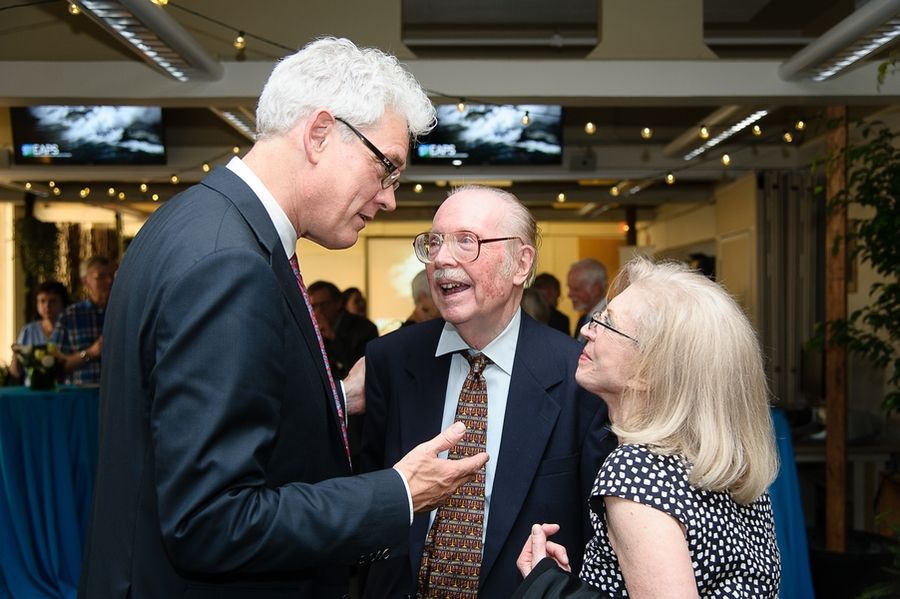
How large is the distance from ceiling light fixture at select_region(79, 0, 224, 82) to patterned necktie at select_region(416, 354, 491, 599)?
259 cm

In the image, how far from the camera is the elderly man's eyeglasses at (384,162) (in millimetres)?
1518

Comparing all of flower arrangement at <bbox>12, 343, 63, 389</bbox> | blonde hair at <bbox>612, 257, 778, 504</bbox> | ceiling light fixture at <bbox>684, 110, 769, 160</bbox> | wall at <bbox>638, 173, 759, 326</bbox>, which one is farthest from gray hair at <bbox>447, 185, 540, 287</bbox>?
wall at <bbox>638, 173, 759, 326</bbox>

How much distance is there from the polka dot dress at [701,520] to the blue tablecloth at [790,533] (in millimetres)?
3107

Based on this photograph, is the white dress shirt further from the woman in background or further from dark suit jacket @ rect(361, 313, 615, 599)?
the woman in background

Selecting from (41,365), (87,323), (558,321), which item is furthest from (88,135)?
(558,321)

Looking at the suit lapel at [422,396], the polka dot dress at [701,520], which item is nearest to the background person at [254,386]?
the polka dot dress at [701,520]

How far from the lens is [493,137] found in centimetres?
739

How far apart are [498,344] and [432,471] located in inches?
29.4

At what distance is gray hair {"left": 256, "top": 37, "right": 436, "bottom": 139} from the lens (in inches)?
59.0

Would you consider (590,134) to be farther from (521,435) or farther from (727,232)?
(521,435)

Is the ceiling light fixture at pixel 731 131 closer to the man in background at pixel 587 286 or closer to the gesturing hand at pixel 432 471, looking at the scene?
the man in background at pixel 587 286

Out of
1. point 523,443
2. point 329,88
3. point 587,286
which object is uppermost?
point 329,88

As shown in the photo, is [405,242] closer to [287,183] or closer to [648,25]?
[648,25]

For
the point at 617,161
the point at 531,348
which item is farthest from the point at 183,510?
the point at 617,161
